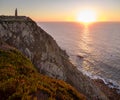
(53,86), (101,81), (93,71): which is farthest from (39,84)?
(93,71)

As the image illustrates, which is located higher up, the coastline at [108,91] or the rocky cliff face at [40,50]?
the rocky cliff face at [40,50]

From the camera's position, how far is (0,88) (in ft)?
47.9

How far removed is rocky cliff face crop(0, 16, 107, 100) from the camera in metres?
34.0

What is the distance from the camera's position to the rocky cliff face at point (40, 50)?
34.0 metres

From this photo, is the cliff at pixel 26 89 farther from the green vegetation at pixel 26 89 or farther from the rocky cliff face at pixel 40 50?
the rocky cliff face at pixel 40 50

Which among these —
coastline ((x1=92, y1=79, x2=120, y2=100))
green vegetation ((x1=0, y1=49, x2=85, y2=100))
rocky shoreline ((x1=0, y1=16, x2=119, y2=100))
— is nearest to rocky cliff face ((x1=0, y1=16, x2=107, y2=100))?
rocky shoreline ((x1=0, y1=16, x2=119, y2=100))

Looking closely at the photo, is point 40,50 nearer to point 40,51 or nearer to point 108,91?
point 40,51

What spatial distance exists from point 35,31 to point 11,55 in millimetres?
14443

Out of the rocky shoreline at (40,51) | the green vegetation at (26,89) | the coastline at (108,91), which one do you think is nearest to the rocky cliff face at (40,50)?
the rocky shoreline at (40,51)

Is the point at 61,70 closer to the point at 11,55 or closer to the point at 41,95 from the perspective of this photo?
the point at 11,55

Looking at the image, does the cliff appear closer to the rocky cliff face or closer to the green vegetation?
the green vegetation

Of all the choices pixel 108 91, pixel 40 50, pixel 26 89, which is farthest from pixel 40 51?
pixel 108 91

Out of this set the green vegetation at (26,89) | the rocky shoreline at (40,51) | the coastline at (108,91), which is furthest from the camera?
the coastline at (108,91)

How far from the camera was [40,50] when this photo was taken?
35.8 metres
